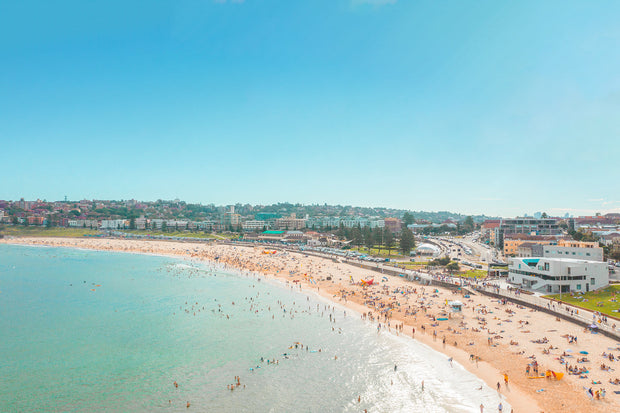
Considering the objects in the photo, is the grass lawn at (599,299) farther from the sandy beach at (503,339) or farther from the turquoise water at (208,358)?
the turquoise water at (208,358)

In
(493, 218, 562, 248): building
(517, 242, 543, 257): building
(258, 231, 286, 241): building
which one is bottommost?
(258, 231, 286, 241): building

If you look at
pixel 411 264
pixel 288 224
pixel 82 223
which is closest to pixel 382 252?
pixel 411 264

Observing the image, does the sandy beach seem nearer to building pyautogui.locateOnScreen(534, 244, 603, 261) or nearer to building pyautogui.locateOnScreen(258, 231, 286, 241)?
building pyautogui.locateOnScreen(534, 244, 603, 261)

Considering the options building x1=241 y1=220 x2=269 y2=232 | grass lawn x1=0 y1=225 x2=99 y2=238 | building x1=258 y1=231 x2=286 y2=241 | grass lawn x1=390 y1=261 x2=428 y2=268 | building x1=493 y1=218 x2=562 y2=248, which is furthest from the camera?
building x1=241 y1=220 x2=269 y2=232

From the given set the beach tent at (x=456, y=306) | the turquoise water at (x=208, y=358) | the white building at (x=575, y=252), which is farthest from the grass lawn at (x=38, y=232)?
the white building at (x=575, y=252)

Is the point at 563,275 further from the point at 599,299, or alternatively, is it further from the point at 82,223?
the point at 82,223

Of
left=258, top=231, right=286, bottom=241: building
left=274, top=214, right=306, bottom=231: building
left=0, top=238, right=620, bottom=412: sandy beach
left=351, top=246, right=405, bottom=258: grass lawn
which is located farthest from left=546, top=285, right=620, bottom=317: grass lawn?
left=274, top=214, right=306, bottom=231: building

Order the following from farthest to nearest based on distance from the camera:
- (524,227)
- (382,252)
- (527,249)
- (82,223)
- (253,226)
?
(82,223) → (253,226) → (524,227) → (382,252) → (527,249)
